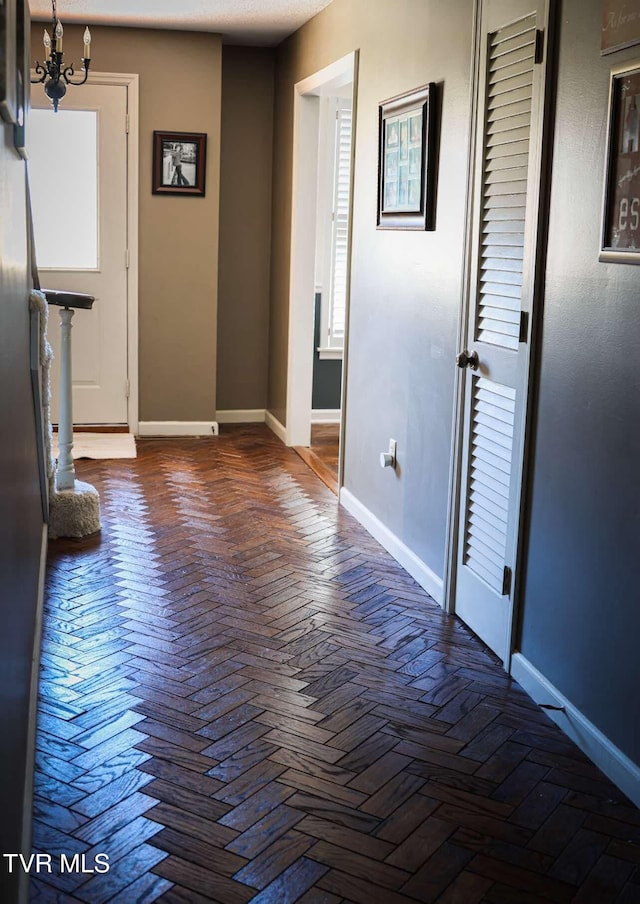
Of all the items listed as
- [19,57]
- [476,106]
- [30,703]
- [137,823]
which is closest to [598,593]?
[137,823]

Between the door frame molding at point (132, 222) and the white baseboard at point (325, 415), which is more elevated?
the door frame molding at point (132, 222)

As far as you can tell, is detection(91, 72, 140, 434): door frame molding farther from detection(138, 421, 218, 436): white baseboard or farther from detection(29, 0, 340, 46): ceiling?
detection(29, 0, 340, 46): ceiling

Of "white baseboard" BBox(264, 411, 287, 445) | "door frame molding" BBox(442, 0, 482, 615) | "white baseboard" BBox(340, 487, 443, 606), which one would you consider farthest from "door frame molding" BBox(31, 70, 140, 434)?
"door frame molding" BBox(442, 0, 482, 615)

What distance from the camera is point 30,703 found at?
2.37 meters

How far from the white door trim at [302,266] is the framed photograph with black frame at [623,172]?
3.73 metres

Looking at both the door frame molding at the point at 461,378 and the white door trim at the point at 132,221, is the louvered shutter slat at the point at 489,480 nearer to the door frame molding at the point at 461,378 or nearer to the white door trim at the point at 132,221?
the door frame molding at the point at 461,378

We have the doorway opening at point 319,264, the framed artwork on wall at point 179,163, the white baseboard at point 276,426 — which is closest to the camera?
the doorway opening at point 319,264

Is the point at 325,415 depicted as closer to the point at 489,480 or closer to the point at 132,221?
the point at 132,221

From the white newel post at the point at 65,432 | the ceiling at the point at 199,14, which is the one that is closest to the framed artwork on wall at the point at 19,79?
the white newel post at the point at 65,432

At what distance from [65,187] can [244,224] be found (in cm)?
125

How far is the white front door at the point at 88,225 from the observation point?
6102 mm

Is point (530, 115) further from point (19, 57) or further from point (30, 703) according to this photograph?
point (30, 703)

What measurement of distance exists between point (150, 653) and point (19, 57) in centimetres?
176

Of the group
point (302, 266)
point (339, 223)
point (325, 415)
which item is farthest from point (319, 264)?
point (325, 415)
